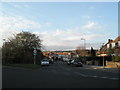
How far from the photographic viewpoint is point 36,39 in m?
56.8

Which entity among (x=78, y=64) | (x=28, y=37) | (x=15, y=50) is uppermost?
(x=28, y=37)

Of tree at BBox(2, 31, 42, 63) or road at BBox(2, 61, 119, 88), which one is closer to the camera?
road at BBox(2, 61, 119, 88)

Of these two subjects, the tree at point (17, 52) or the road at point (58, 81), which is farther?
the tree at point (17, 52)

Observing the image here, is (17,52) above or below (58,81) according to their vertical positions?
above

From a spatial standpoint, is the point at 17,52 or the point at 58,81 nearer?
the point at 58,81

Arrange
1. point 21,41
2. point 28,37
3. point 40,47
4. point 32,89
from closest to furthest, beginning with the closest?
1. point 32,89
2. point 21,41
3. point 28,37
4. point 40,47

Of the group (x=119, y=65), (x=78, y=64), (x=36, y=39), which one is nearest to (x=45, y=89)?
(x=119, y=65)

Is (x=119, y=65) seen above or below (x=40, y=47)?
below

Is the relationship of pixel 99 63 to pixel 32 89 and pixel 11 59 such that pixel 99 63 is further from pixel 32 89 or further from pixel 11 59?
pixel 32 89

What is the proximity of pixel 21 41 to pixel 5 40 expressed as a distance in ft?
27.1

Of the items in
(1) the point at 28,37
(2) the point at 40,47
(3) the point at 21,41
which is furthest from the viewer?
(2) the point at 40,47

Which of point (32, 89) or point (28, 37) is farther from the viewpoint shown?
point (28, 37)

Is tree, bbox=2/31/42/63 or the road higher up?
tree, bbox=2/31/42/63

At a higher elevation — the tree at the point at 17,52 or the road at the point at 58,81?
the tree at the point at 17,52
